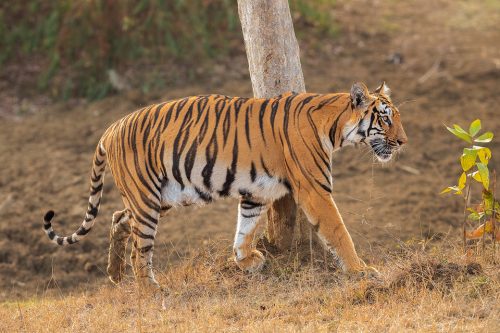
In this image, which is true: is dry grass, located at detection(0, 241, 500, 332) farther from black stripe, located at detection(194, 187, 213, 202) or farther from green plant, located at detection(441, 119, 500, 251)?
black stripe, located at detection(194, 187, 213, 202)

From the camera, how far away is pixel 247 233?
6758mm

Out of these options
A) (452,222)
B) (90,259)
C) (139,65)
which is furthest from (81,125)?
(452,222)

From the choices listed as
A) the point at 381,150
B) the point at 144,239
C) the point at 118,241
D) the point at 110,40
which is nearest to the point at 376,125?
the point at 381,150

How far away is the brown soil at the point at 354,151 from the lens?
8.40 meters

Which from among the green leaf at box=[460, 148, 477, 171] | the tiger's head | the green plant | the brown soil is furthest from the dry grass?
the tiger's head

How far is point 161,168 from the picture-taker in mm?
6586

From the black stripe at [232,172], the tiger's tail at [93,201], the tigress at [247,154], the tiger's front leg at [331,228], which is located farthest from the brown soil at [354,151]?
the black stripe at [232,172]

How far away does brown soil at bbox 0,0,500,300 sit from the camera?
8398mm

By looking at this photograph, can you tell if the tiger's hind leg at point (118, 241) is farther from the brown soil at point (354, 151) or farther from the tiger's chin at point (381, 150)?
the tiger's chin at point (381, 150)

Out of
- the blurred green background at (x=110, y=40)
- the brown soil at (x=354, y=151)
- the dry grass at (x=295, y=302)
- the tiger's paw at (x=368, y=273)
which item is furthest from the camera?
the blurred green background at (x=110, y=40)

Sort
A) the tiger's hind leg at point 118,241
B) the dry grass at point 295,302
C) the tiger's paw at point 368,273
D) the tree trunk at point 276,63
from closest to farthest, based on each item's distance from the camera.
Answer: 1. the dry grass at point 295,302
2. the tiger's paw at point 368,273
3. the tree trunk at point 276,63
4. the tiger's hind leg at point 118,241

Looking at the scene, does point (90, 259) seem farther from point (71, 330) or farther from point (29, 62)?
point (29, 62)

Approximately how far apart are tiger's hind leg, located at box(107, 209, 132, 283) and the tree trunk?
1.13 meters

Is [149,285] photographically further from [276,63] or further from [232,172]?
[276,63]
